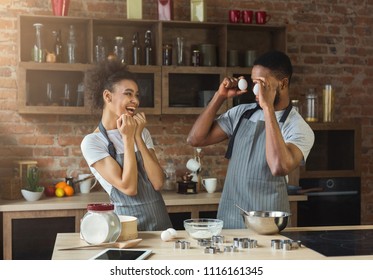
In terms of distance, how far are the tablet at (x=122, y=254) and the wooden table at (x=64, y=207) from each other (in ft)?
5.27

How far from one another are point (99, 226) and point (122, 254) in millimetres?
161

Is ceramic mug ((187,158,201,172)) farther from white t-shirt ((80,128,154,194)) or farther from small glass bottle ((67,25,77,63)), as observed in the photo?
white t-shirt ((80,128,154,194))

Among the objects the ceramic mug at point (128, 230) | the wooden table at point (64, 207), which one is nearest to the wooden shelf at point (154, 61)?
the wooden table at point (64, 207)

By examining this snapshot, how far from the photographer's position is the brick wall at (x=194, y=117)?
379 centimetres

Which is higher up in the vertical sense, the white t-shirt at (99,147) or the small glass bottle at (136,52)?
the small glass bottle at (136,52)

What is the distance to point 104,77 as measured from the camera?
8.44ft

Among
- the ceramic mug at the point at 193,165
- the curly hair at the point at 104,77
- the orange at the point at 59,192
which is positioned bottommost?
the orange at the point at 59,192

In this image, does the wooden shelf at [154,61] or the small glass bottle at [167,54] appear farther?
the small glass bottle at [167,54]

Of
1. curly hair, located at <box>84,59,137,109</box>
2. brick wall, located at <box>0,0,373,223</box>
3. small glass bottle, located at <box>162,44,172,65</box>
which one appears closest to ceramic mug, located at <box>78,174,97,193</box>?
brick wall, located at <box>0,0,373,223</box>

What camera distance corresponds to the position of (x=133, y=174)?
2.26 metres

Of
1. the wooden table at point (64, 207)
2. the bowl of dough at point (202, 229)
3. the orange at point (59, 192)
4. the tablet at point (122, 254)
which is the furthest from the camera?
the orange at point (59, 192)

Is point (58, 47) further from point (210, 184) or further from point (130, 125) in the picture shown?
point (130, 125)

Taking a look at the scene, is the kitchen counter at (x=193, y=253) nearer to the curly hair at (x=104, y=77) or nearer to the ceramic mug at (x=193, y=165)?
the curly hair at (x=104, y=77)

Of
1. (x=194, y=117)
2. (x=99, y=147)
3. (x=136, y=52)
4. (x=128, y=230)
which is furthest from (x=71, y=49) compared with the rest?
(x=128, y=230)
